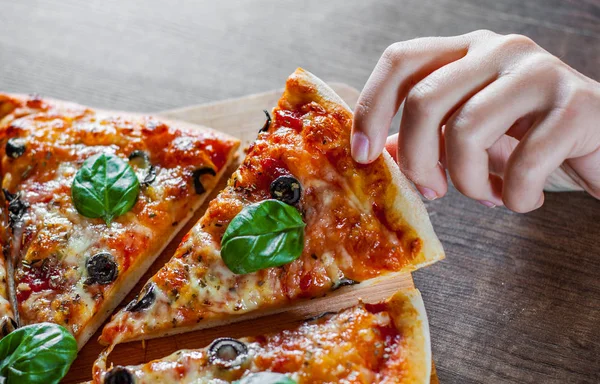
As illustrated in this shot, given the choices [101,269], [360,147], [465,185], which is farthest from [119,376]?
[465,185]

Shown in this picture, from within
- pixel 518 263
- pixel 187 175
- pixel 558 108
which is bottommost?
pixel 518 263

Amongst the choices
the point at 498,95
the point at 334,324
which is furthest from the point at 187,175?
the point at 498,95

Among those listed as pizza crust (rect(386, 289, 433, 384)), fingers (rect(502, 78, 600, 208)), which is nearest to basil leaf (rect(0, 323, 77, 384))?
pizza crust (rect(386, 289, 433, 384))

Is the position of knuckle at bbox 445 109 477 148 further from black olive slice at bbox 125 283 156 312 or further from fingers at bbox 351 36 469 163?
black olive slice at bbox 125 283 156 312

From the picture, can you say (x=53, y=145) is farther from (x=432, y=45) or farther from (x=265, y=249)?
(x=432, y=45)

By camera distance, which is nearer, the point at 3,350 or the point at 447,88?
the point at 447,88

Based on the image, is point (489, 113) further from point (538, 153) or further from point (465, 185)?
point (465, 185)

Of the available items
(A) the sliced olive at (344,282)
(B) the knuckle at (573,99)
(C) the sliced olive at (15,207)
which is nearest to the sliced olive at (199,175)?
(C) the sliced olive at (15,207)
